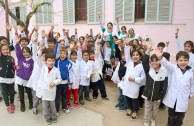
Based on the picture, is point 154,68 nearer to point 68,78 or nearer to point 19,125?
point 68,78

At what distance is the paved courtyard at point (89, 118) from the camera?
3.59 meters

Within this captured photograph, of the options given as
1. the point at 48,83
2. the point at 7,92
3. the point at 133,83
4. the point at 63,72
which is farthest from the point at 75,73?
the point at 7,92

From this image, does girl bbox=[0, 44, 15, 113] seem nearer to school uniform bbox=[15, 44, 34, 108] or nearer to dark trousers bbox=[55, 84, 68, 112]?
school uniform bbox=[15, 44, 34, 108]

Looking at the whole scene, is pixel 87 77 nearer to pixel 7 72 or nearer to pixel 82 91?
pixel 82 91

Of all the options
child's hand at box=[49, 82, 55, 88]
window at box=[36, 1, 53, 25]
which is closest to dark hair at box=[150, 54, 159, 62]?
child's hand at box=[49, 82, 55, 88]

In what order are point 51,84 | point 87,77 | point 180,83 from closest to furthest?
1. point 180,83
2. point 51,84
3. point 87,77

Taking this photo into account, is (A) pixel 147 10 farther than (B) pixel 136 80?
Yes

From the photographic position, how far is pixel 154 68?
327 centimetres

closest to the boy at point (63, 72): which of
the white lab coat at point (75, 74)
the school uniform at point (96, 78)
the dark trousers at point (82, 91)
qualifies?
the white lab coat at point (75, 74)

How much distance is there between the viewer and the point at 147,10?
23.5 ft

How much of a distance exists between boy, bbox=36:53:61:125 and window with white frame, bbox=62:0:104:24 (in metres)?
5.45

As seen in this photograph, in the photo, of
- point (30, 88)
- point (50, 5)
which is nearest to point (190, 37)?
point (30, 88)

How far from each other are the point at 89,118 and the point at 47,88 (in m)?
0.92

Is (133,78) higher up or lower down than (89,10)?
lower down
